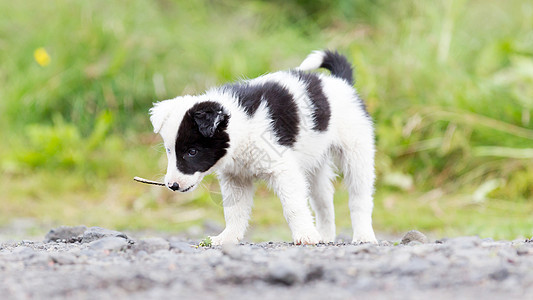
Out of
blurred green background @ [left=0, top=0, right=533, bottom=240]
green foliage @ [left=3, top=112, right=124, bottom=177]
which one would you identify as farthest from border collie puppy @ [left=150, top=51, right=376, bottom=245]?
green foliage @ [left=3, top=112, right=124, bottom=177]

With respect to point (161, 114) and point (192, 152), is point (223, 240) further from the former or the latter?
point (161, 114)

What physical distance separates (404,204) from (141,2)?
18.0ft

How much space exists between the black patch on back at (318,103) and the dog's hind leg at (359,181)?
34cm

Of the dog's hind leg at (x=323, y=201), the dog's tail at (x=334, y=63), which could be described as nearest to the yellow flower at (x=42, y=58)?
the dog's tail at (x=334, y=63)

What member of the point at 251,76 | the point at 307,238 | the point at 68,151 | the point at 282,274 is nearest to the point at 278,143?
the point at 307,238

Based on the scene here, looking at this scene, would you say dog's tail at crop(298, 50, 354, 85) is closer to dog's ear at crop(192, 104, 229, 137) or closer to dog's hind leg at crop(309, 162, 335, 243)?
dog's hind leg at crop(309, 162, 335, 243)

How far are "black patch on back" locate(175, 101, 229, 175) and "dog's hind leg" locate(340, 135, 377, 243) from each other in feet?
3.55

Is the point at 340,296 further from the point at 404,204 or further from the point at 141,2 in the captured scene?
the point at 141,2

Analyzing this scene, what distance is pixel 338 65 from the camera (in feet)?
18.4

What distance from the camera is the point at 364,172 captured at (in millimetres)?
5168

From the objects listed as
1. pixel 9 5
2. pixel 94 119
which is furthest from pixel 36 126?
pixel 9 5

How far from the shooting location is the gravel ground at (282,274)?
9.23 feet

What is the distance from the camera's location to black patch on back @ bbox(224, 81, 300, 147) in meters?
4.67

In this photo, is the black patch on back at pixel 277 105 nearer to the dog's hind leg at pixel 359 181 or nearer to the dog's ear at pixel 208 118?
the dog's ear at pixel 208 118
